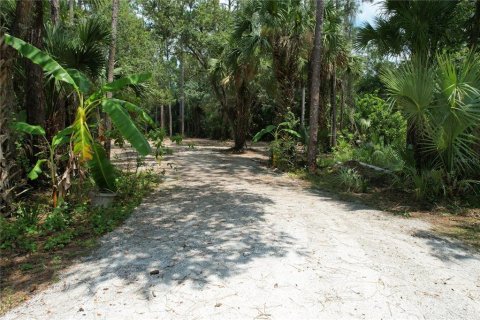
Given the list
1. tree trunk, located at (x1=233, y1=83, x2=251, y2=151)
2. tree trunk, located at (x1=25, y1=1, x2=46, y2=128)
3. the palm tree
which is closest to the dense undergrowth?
tree trunk, located at (x1=25, y1=1, x2=46, y2=128)

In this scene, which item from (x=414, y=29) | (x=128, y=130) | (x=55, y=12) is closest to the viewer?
(x=128, y=130)

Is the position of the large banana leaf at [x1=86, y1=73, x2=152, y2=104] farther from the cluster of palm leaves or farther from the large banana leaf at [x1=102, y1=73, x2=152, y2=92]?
the cluster of palm leaves

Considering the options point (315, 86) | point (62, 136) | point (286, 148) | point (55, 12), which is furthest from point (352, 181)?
point (55, 12)

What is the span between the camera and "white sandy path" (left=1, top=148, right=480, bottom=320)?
3.63m

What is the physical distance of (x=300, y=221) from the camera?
642cm

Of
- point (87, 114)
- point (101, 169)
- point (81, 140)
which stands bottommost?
point (101, 169)

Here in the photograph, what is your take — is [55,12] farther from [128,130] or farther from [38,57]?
[128,130]

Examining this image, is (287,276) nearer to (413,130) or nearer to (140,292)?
(140,292)

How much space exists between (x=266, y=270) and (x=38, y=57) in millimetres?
4813

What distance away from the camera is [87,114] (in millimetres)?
7082

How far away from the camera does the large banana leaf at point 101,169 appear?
6863 mm

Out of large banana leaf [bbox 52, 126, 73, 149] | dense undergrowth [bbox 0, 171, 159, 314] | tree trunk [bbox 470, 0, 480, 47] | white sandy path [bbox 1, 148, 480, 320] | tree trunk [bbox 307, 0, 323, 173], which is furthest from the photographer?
tree trunk [bbox 307, 0, 323, 173]

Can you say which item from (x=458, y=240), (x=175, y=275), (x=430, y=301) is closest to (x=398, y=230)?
(x=458, y=240)

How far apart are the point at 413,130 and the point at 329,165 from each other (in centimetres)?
366
